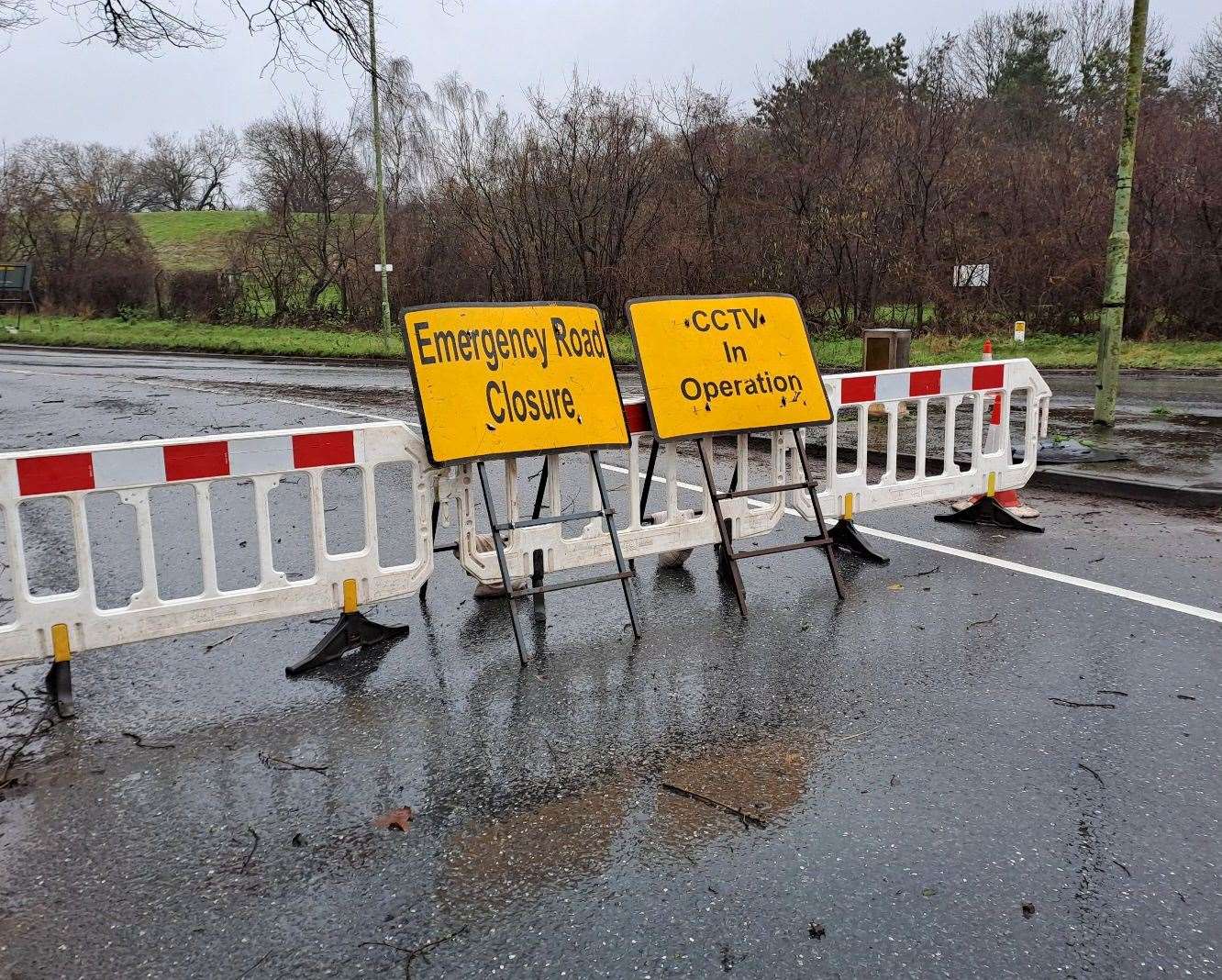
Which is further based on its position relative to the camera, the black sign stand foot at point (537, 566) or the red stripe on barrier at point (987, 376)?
the red stripe on barrier at point (987, 376)

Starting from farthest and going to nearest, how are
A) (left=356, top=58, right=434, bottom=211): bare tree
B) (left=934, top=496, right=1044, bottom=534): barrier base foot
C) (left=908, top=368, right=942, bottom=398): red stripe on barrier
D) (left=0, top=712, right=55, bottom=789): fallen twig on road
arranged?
(left=356, top=58, right=434, bottom=211): bare tree < (left=934, top=496, right=1044, bottom=534): barrier base foot < (left=908, top=368, right=942, bottom=398): red stripe on barrier < (left=0, top=712, right=55, bottom=789): fallen twig on road

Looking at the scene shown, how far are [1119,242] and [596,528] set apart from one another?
797 cm

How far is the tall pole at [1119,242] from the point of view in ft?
35.7

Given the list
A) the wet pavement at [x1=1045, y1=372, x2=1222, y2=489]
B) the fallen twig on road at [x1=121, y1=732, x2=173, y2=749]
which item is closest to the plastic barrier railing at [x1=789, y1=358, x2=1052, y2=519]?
the wet pavement at [x1=1045, y1=372, x2=1222, y2=489]

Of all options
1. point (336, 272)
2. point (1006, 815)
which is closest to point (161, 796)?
point (1006, 815)

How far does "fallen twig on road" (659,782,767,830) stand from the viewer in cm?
359

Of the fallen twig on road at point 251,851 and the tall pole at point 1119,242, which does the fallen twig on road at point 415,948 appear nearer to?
the fallen twig on road at point 251,851

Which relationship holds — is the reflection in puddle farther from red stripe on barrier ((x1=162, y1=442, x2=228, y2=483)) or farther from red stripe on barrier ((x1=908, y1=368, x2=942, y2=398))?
red stripe on barrier ((x1=908, y1=368, x2=942, y2=398))

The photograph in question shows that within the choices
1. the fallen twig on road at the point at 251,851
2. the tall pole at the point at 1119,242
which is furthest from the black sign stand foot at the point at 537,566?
the tall pole at the point at 1119,242

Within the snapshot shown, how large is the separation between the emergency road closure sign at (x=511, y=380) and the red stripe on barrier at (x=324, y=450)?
0.41 m

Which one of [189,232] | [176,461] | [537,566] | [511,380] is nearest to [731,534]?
[537,566]

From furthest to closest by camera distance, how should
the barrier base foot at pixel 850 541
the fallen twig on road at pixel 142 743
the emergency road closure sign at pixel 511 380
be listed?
the barrier base foot at pixel 850 541 < the emergency road closure sign at pixel 511 380 < the fallen twig on road at pixel 142 743

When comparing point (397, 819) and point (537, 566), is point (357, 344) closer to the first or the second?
point (537, 566)

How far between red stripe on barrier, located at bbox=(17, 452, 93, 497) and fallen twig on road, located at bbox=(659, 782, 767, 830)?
3.02 meters
